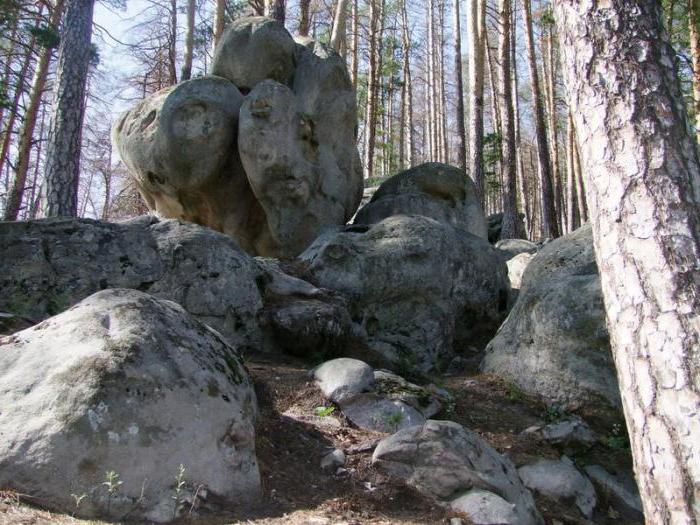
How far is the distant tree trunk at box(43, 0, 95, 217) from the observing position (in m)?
8.65

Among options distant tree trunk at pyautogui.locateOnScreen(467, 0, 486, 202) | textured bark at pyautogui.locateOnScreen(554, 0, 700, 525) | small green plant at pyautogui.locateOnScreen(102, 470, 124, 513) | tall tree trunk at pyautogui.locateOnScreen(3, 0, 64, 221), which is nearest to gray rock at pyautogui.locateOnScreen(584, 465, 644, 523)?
textured bark at pyautogui.locateOnScreen(554, 0, 700, 525)

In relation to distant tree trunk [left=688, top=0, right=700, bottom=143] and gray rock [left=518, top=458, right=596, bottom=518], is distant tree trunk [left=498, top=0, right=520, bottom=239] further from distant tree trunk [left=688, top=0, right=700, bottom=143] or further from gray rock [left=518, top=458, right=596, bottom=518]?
gray rock [left=518, top=458, right=596, bottom=518]

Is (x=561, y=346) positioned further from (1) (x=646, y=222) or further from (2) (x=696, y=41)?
(2) (x=696, y=41)

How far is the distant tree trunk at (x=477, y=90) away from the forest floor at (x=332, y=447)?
356 inches

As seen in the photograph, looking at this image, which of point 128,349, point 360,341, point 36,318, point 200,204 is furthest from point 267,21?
point 128,349

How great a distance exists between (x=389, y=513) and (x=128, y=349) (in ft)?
5.83

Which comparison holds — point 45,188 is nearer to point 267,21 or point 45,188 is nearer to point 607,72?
point 267,21

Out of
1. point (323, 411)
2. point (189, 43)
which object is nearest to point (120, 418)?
point (323, 411)

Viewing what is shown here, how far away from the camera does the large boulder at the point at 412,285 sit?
733cm

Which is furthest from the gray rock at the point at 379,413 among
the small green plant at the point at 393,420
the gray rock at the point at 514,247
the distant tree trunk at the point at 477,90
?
the distant tree trunk at the point at 477,90

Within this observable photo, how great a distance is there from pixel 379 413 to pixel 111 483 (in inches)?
89.1

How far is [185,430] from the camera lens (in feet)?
11.0

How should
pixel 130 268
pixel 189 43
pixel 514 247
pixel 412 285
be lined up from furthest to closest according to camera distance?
pixel 189 43 < pixel 514 247 < pixel 412 285 < pixel 130 268

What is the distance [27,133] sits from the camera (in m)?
14.8
